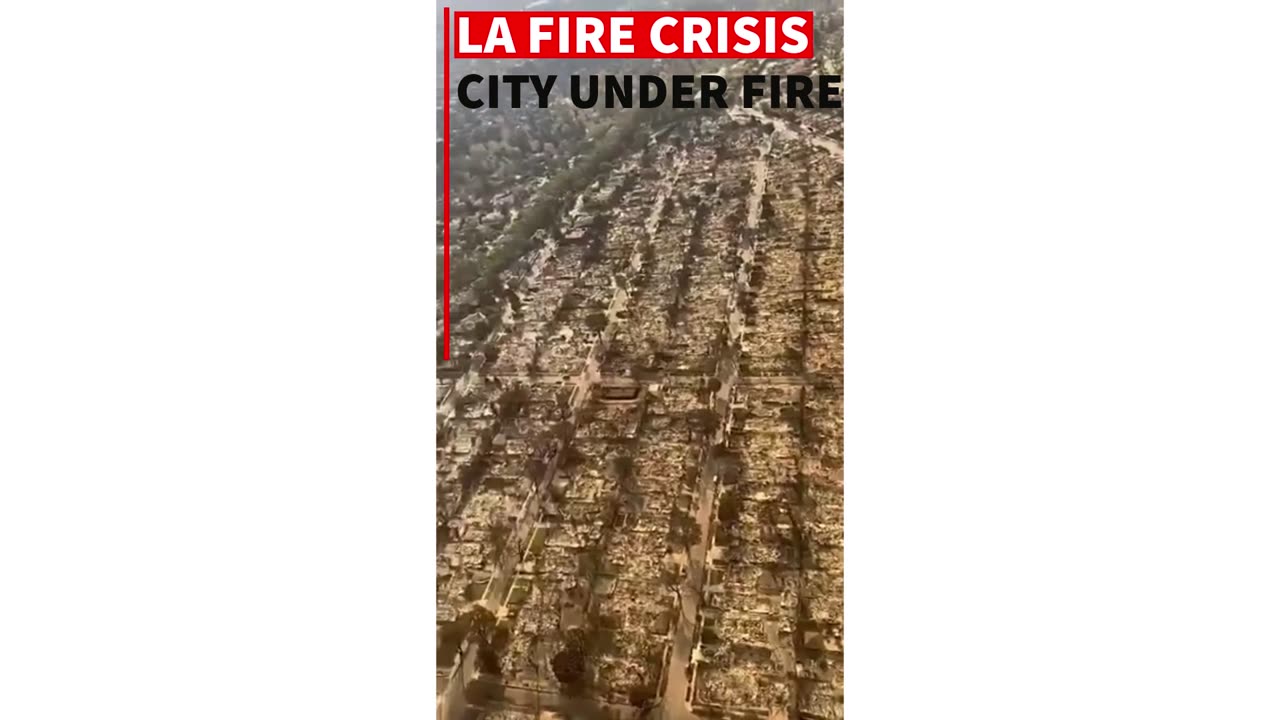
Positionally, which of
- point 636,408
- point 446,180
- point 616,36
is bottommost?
point 636,408

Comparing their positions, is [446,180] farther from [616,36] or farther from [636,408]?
[636,408]

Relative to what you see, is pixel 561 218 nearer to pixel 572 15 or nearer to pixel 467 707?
pixel 572 15

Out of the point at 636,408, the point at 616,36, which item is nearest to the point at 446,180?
the point at 616,36

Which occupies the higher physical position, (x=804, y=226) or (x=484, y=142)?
(x=484, y=142)

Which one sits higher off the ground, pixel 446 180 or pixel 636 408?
pixel 446 180

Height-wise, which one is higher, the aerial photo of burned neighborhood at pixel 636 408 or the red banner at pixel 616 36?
the red banner at pixel 616 36

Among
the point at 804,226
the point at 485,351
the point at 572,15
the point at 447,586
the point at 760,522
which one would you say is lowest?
the point at 447,586

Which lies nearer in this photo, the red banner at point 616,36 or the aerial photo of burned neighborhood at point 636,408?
the aerial photo of burned neighborhood at point 636,408

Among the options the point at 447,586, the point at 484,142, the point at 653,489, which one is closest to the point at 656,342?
the point at 653,489
